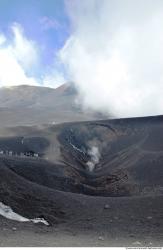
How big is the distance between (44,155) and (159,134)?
Result: 25.7m

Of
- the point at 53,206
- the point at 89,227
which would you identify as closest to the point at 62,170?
the point at 53,206

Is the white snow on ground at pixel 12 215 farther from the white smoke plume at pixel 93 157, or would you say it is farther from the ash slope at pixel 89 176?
the white smoke plume at pixel 93 157

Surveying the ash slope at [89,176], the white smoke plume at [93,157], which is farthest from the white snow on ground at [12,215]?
the white smoke plume at [93,157]

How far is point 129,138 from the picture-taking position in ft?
313

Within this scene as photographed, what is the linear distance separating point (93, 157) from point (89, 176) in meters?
22.7

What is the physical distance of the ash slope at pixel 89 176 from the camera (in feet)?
85.0

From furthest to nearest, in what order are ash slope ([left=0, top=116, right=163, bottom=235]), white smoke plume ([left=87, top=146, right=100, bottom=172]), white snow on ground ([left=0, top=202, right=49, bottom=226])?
white smoke plume ([left=87, top=146, right=100, bottom=172]) < ash slope ([left=0, top=116, right=163, bottom=235]) < white snow on ground ([left=0, top=202, right=49, bottom=226])

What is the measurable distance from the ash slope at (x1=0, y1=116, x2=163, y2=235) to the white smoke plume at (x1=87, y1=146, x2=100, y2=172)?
864 millimetres

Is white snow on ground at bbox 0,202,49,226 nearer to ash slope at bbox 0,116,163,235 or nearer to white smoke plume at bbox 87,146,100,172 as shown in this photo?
ash slope at bbox 0,116,163,235

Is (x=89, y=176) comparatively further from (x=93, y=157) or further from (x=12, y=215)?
(x=12, y=215)

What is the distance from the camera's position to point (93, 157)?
88625 millimetres

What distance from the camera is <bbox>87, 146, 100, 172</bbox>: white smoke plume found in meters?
80.4

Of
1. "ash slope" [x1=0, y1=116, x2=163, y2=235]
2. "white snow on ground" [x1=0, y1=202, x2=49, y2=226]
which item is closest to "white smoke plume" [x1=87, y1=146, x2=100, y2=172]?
"ash slope" [x1=0, y1=116, x2=163, y2=235]

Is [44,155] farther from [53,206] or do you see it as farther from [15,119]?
[15,119]
